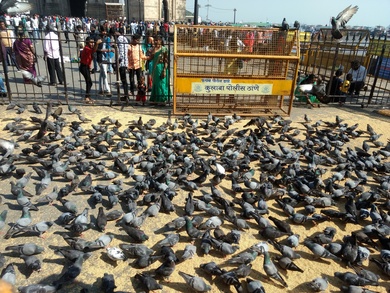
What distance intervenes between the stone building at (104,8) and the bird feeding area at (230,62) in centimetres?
4409

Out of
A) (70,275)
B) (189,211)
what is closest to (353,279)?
→ (189,211)

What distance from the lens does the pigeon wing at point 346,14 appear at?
10798mm

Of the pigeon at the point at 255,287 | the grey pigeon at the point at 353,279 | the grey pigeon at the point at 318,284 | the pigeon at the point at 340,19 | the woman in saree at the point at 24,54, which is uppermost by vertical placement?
the pigeon at the point at 340,19

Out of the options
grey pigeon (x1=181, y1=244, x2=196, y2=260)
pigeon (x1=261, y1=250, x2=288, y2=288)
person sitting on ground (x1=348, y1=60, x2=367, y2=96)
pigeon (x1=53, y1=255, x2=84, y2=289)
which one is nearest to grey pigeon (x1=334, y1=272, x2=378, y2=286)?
pigeon (x1=261, y1=250, x2=288, y2=288)

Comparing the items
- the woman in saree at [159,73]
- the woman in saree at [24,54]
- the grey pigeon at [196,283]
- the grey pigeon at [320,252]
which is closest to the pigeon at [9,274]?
the grey pigeon at [196,283]

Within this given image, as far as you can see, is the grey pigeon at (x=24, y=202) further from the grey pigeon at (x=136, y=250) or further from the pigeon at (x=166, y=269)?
the pigeon at (x=166, y=269)

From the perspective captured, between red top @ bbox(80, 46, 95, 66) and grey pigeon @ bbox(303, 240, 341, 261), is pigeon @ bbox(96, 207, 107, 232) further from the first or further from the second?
red top @ bbox(80, 46, 95, 66)

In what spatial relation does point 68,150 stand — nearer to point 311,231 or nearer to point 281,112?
point 311,231

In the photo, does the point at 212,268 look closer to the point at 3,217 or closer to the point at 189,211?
the point at 189,211

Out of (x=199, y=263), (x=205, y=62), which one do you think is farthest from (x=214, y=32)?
(x=199, y=263)

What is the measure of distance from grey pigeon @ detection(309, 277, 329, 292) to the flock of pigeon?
0.6 inches

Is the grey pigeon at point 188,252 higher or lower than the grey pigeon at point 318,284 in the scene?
higher

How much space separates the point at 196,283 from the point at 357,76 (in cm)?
1147

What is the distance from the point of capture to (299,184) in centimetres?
527
